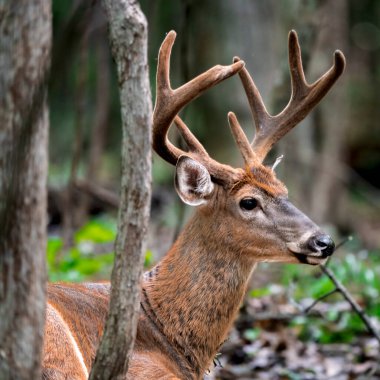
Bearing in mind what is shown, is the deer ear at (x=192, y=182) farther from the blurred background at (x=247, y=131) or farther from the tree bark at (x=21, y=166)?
the tree bark at (x=21, y=166)

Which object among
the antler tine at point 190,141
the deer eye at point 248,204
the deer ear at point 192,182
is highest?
the antler tine at point 190,141

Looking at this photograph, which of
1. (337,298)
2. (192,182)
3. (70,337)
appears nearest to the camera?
(70,337)

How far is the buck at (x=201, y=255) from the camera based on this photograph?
574cm

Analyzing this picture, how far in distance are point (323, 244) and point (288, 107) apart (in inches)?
51.2

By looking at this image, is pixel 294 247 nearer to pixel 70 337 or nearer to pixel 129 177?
pixel 70 337

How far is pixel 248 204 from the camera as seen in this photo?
20.4 feet

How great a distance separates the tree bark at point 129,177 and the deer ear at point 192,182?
79.3 inches

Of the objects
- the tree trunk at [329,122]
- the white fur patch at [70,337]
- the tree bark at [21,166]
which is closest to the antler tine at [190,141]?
the white fur patch at [70,337]

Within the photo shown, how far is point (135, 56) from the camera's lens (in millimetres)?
3943

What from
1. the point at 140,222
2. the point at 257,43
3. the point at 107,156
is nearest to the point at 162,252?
the point at 257,43

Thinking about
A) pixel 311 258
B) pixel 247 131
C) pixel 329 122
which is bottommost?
pixel 311 258

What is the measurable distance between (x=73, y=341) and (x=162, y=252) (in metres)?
6.42

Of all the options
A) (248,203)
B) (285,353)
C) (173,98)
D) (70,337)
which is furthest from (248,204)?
(285,353)

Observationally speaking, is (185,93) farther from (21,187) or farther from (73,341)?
(21,187)
